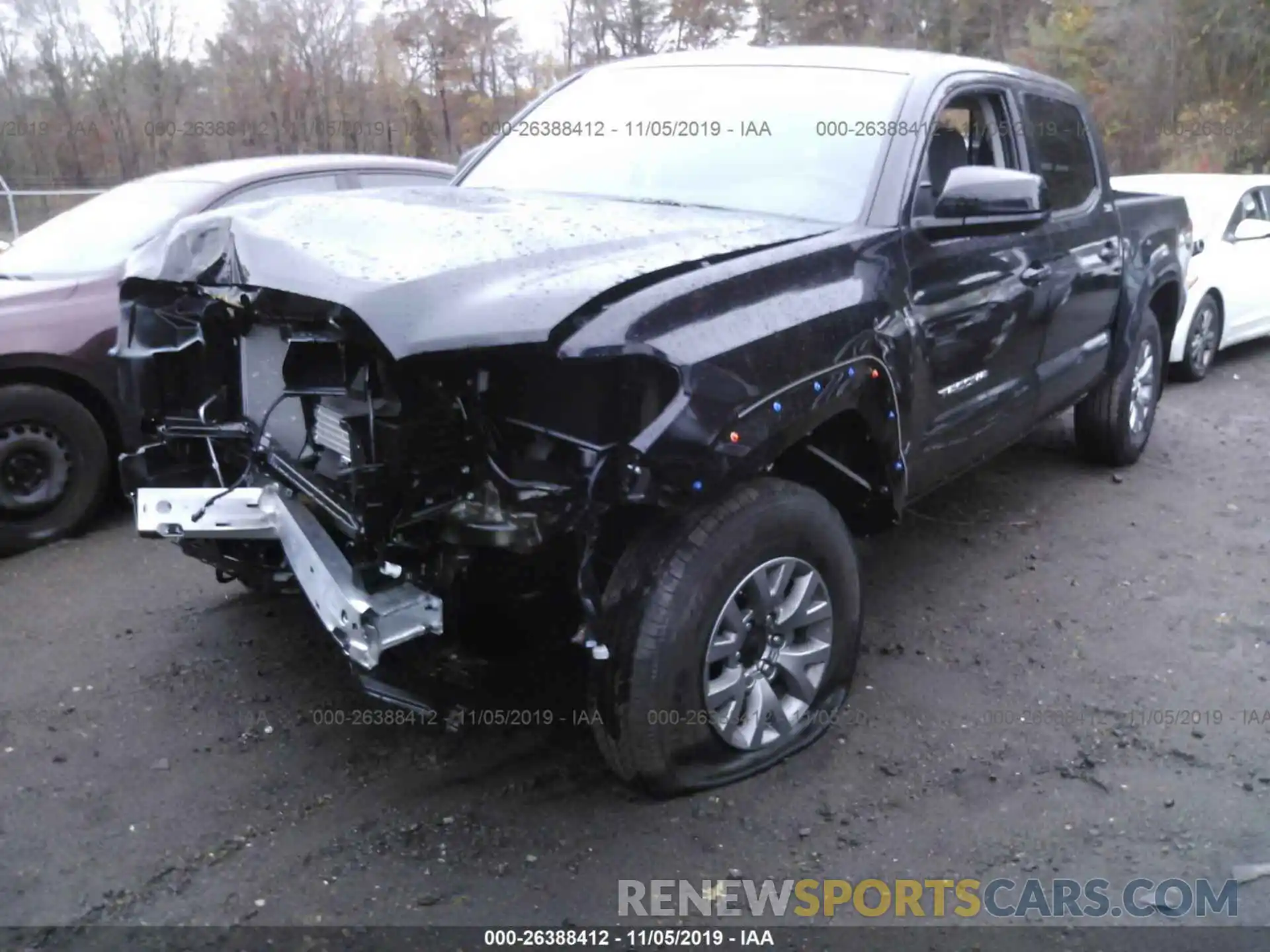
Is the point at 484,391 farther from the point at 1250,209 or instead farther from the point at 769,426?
the point at 1250,209

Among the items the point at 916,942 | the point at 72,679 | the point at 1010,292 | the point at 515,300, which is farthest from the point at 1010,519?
the point at 72,679

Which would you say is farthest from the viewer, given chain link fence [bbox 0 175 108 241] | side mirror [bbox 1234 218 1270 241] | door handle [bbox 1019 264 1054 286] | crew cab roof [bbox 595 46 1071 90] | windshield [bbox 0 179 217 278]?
chain link fence [bbox 0 175 108 241]

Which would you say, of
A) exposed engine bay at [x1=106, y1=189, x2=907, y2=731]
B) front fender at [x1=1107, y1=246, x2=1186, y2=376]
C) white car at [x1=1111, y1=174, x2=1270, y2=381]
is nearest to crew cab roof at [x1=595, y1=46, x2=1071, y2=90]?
exposed engine bay at [x1=106, y1=189, x2=907, y2=731]

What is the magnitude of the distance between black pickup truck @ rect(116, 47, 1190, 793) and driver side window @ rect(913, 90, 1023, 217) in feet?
0.07

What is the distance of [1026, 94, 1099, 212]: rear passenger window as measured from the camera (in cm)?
468

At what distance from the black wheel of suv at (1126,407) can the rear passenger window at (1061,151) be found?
965 millimetres

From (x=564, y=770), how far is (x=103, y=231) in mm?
3899

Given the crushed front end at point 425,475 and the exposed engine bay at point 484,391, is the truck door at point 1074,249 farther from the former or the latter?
the crushed front end at point 425,475

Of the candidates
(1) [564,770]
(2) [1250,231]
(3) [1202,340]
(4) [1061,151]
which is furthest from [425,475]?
(2) [1250,231]

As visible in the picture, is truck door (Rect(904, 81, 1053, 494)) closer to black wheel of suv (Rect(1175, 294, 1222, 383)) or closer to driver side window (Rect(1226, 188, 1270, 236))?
black wheel of suv (Rect(1175, 294, 1222, 383))

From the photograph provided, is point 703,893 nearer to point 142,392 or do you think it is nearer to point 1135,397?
point 142,392

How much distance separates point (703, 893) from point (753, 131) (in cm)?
251

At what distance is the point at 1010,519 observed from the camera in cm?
537

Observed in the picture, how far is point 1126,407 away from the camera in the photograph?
5.82 meters
